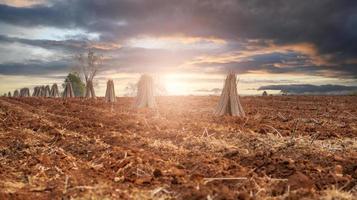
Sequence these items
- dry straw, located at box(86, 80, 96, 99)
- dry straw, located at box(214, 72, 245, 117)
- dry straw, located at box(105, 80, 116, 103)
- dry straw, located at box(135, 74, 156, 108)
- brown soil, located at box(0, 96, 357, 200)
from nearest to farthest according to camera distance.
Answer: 1. brown soil, located at box(0, 96, 357, 200)
2. dry straw, located at box(214, 72, 245, 117)
3. dry straw, located at box(135, 74, 156, 108)
4. dry straw, located at box(105, 80, 116, 103)
5. dry straw, located at box(86, 80, 96, 99)

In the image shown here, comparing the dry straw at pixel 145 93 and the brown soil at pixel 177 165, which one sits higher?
the dry straw at pixel 145 93

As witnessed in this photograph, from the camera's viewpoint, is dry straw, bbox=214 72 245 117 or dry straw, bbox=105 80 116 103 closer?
dry straw, bbox=214 72 245 117

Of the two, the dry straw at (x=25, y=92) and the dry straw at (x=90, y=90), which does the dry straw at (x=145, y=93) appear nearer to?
the dry straw at (x=90, y=90)

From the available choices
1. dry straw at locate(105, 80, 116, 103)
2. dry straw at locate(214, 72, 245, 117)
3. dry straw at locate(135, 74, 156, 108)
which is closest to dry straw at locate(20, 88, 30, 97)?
dry straw at locate(105, 80, 116, 103)

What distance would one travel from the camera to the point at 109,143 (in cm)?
984

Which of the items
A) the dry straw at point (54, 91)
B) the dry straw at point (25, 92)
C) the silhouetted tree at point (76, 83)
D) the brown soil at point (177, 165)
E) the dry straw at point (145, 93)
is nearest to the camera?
the brown soil at point (177, 165)

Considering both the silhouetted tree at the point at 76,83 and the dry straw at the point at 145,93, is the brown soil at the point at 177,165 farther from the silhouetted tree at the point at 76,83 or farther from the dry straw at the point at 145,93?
the silhouetted tree at the point at 76,83

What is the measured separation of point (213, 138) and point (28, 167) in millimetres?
3854

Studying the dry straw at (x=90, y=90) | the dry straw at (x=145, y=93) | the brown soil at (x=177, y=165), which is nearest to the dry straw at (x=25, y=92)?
the dry straw at (x=90, y=90)

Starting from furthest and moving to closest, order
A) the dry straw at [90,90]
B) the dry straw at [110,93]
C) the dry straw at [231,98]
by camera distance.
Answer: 1. the dry straw at [90,90]
2. the dry straw at [110,93]
3. the dry straw at [231,98]

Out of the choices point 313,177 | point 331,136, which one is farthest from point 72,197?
point 331,136

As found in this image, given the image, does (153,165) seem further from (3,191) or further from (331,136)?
(331,136)

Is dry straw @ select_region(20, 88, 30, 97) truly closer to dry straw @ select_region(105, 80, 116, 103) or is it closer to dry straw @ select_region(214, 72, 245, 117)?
dry straw @ select_region(105, 80, 116, 103)

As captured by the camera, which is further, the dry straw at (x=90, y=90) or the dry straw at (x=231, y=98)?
the dry straw at (x=90, y=90)
